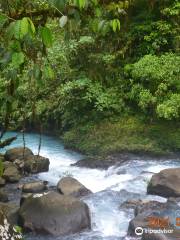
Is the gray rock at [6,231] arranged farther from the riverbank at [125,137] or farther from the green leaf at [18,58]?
the riverbank at [125,137]

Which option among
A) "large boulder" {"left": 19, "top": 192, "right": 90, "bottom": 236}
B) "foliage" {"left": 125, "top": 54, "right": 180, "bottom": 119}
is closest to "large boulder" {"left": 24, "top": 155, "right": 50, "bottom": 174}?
"large boulder" {"left": 19, "top": 192, "right": 90, "bottom": 236}

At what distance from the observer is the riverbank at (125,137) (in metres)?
9.10

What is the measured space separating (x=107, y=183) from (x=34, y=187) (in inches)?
57.3

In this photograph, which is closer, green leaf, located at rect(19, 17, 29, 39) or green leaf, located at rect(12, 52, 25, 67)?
green leaf, located at rect(19, 17, 29, 39)

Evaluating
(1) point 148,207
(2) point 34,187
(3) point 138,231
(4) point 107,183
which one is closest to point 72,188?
(2) point 34,187

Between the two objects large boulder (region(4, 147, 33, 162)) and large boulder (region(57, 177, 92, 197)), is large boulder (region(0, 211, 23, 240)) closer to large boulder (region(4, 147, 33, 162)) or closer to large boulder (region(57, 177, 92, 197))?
large boulder (region(57, 177, 92, 197))

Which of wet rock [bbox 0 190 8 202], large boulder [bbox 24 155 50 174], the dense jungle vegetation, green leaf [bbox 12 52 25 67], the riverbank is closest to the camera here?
green leaf [bbox 12 52 25 67]

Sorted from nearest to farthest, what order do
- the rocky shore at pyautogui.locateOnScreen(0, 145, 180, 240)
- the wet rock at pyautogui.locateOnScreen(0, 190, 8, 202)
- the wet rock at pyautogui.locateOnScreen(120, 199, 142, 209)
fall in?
1. the rocky shore at pyautogui.locateOnScreen(0, 145, 180, 240)
2. the wet rock at pyautogui.locateOnScreen(120, 199, 142, 209)
3. the wet rock at pyautogui.locateOnScreen(0, 190, 8, 202)

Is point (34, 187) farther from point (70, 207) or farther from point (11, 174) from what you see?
point (70, 207)

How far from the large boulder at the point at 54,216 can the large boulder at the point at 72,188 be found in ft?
3.03

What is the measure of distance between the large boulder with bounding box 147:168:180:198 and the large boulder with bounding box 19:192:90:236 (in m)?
1.51

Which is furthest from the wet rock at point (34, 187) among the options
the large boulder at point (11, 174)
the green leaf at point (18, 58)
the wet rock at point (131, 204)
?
the green leaf at point (18, 58)

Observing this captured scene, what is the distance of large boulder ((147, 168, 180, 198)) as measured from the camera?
6520 millimetres

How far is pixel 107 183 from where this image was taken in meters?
7.59
